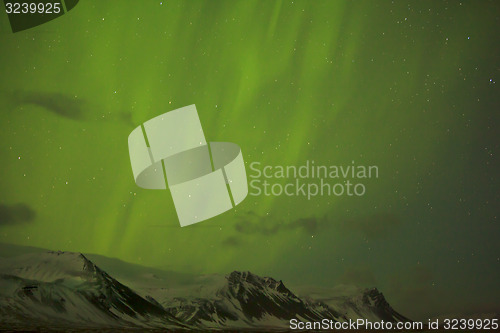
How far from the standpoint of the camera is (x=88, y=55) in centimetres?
588

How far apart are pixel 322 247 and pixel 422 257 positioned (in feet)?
2.62

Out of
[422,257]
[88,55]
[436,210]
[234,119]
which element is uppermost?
[88,55]

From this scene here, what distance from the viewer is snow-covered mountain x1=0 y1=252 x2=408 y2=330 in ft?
18.9

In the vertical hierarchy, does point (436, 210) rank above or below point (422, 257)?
above

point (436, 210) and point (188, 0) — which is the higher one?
point (188, 0)

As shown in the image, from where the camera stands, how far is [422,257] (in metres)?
5.85

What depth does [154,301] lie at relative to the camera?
230 inches

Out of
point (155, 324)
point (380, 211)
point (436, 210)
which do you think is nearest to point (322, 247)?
point (380, 211)

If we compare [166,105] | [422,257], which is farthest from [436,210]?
[166,105]

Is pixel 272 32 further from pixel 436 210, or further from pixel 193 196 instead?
pixel 436 210

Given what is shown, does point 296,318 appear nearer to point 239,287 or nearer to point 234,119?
point 239,287

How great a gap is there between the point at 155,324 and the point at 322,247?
4.78 ft

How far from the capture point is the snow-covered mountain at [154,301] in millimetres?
5754

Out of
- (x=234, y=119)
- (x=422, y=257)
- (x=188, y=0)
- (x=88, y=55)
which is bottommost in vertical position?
(x=422, y=257)
